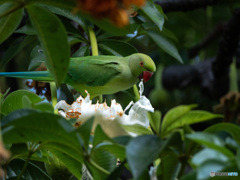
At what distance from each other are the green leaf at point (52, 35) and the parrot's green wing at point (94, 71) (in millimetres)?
631

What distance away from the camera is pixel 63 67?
729 millimetres

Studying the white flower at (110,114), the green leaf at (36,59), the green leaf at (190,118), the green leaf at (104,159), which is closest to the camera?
the green leaf at (190,118)

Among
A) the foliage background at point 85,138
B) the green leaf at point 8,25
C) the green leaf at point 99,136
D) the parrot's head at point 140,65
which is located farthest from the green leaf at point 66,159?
the parrot's head at point 140,65

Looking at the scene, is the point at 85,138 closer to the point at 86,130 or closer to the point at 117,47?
the point at 86,130

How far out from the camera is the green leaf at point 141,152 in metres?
0.55

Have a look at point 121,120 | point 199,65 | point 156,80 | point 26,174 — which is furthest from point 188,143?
point 199,65

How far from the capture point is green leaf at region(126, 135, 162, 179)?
1.81 ft

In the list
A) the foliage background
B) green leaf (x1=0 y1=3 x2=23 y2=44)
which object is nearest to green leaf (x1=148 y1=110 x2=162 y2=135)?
the foliage background

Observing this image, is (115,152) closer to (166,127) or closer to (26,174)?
(166,127)

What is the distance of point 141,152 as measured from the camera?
0.58 m

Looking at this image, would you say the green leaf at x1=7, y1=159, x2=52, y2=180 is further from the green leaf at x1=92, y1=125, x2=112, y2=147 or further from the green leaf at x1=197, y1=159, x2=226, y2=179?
the green leaf at x1=197, y1=159, x2=226, y2=179

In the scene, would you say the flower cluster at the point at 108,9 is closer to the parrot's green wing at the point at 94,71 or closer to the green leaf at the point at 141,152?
the green leaf at the point at 141,152

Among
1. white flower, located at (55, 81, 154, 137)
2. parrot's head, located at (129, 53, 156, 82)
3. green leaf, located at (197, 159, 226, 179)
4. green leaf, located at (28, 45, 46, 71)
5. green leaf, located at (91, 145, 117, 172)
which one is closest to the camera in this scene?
green leaf, located at (197, 159, 226, 179)

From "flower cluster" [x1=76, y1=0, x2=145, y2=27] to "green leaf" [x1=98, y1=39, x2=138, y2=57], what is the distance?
0.79 m
